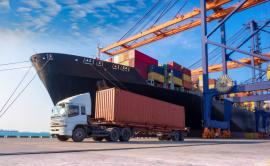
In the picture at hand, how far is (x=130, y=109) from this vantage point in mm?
20953

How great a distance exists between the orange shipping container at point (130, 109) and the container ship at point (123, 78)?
12.9 feet

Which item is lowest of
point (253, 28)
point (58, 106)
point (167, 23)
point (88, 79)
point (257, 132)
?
point (257, 132)

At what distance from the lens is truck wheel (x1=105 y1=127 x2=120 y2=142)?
19766 millimetres

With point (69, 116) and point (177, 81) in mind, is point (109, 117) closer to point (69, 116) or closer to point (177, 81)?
point (69, 116)

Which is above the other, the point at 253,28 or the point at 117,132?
the point at 253,28

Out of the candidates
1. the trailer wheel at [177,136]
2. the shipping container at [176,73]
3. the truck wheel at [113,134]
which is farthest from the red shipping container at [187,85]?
the truck wheel at [113,134]

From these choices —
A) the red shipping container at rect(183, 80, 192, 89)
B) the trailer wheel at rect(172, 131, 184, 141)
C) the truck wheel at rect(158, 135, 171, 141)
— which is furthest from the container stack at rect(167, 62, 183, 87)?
the truck wheel at rect(158, 135, 171, 141)

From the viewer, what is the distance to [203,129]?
114ft

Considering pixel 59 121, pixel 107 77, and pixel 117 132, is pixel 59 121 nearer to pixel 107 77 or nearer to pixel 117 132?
pixel 117 132

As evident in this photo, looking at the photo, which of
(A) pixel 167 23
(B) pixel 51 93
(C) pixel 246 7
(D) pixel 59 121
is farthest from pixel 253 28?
(D) pixel 59 121

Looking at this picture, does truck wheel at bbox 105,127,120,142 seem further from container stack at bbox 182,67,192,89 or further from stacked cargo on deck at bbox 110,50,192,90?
container stack at bbox 182,67,192,89

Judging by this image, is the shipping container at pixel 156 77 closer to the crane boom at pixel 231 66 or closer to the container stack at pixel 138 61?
the container stack at pixel 138 61

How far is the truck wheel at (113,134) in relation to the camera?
19.8m

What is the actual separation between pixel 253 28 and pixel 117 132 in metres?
33.4
